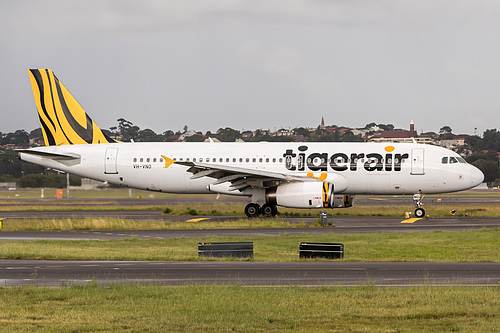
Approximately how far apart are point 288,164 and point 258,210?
3.25 metres

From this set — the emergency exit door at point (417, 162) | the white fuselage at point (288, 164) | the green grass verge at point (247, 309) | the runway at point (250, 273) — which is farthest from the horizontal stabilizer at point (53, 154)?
the green grass verge at point (247, 309)

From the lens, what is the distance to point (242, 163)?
4162cm

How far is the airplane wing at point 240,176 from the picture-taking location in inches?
1488

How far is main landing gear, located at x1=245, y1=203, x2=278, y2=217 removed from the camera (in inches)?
1569

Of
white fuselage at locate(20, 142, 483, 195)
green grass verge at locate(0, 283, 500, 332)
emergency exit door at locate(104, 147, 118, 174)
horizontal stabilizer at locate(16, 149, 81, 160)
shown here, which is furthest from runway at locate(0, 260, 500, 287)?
horizontal stabilizer at locate(16, 149, 81, 160)

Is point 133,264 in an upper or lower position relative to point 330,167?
lower

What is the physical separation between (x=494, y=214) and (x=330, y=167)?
11298 mm

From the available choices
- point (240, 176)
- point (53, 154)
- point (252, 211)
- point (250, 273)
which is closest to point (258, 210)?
point (252, 211)

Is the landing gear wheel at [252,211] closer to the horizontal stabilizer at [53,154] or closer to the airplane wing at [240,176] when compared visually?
the airplane wing at [240,176]

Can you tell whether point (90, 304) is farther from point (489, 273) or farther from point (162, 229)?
point (162, 229)

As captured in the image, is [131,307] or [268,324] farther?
[131,307]

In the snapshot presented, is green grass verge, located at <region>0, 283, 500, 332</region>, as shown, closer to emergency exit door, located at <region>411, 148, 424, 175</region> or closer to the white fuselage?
the white fuselage

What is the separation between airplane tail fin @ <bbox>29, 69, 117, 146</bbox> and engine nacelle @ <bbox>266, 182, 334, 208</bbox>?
13.6 meters

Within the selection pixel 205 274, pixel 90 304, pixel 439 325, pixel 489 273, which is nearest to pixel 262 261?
pixel 205 274
